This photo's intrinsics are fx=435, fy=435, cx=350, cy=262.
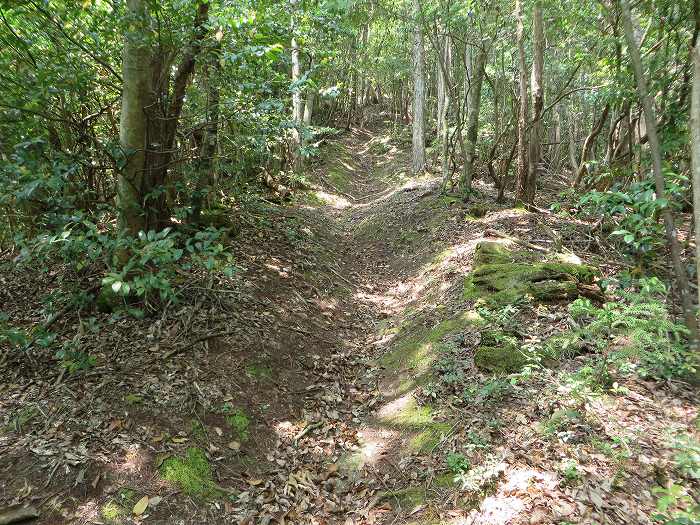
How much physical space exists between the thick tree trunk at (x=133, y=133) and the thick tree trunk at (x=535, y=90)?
7.65 m

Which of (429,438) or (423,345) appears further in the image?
(423,345)

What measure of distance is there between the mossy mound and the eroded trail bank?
3 centimetres

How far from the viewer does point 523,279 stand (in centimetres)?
636

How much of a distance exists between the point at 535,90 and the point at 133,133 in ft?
27.6

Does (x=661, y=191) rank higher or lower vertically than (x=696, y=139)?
lower

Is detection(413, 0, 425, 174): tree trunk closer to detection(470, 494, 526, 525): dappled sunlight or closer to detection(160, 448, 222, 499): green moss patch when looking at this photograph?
detection(160, 448, 222, 499): green moss patch

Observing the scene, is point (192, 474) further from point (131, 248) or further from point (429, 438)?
point (429, 438)

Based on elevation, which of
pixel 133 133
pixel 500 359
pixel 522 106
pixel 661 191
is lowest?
pixel 500 359

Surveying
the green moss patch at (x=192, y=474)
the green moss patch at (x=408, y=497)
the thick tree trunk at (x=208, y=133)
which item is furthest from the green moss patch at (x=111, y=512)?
the thick tree trunk at (x=208, y=133)

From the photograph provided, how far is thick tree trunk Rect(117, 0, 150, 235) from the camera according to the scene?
208 inches

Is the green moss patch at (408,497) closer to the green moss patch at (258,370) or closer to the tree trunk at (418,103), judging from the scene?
the green moss patch at (258,370)

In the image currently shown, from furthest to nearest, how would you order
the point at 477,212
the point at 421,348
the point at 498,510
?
the point at 477,212, the point at 421,348, the point at 498,510

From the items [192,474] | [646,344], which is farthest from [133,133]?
[646,344]

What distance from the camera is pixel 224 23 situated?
4711 mm
